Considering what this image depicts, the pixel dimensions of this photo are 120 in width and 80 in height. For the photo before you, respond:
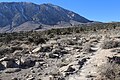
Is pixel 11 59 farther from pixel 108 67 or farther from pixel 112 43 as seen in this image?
pixel 112 43

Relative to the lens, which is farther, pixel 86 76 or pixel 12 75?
pixel 12 75

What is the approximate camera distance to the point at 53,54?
69.7ft

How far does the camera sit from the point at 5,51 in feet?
76.6

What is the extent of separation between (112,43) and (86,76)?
989 cm

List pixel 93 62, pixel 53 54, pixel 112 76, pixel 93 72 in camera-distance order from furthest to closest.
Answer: pixel 53 54, pixel 93 62, pixel 93 72, pixel 112 76

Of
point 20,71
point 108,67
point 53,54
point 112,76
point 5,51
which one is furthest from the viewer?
Answer: point 5,51

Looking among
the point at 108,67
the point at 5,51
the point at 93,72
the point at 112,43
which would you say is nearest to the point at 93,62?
the point at 93,72

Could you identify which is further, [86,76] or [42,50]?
[42,50]

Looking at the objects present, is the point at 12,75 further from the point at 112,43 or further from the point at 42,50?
the point at 112,43

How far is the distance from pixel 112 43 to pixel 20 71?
9.67 m

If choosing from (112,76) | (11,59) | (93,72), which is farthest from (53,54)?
(112,76)

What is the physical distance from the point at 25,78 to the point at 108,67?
3.84 metres

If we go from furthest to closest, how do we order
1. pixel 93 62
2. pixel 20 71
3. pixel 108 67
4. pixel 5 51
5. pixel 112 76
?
pixel 5 51 → pixel 93 62 → pixel 20 71 → pixel 108 67 → pixel 112 76

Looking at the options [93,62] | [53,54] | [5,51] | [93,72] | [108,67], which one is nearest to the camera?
[108,67]
